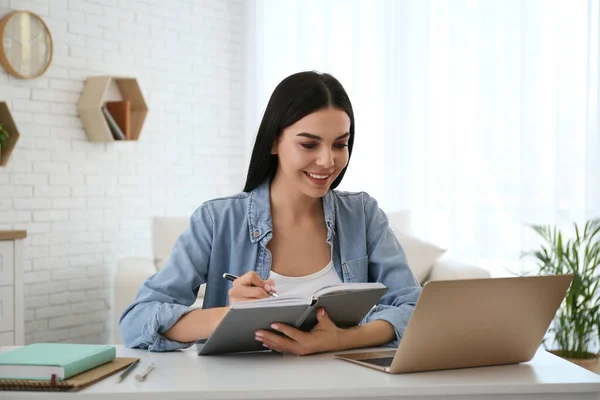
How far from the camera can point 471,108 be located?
4910mm

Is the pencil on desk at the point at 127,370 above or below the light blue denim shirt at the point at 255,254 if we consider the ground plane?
below

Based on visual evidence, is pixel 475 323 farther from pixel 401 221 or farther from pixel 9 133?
pixel 9 133

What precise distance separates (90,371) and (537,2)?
393 centimetres

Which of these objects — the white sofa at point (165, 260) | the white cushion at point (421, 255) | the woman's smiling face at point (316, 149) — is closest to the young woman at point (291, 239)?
the woman's smiling face at point (316, 149)

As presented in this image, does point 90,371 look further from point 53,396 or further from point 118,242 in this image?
point 118,242

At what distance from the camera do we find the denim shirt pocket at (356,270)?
78.3 inches

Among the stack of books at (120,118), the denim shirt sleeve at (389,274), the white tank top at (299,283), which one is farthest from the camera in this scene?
the stack of books at (120,118)

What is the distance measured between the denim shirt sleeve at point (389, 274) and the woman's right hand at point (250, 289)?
0.32m

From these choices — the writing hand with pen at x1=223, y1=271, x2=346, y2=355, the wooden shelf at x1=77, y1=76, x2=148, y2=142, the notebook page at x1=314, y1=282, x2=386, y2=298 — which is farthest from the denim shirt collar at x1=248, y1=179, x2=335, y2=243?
the wooden shelf at x1=77, y1=76, x2=148, y2=142

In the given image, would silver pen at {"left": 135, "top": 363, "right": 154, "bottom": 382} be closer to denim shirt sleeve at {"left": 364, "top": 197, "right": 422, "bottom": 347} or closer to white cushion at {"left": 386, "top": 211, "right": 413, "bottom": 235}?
denim shirt sleeve at {"left": 364, "top": 197, "right": 422, "bottom": 347}

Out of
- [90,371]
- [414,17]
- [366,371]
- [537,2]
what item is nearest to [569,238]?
[537,2]

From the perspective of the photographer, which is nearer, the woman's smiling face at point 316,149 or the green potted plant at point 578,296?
the woman's smiling face at point 316,149

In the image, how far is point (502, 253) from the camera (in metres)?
4.80

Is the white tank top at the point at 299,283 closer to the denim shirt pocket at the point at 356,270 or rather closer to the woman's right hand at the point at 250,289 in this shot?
the denim shirt pocket at the point at 356,270
